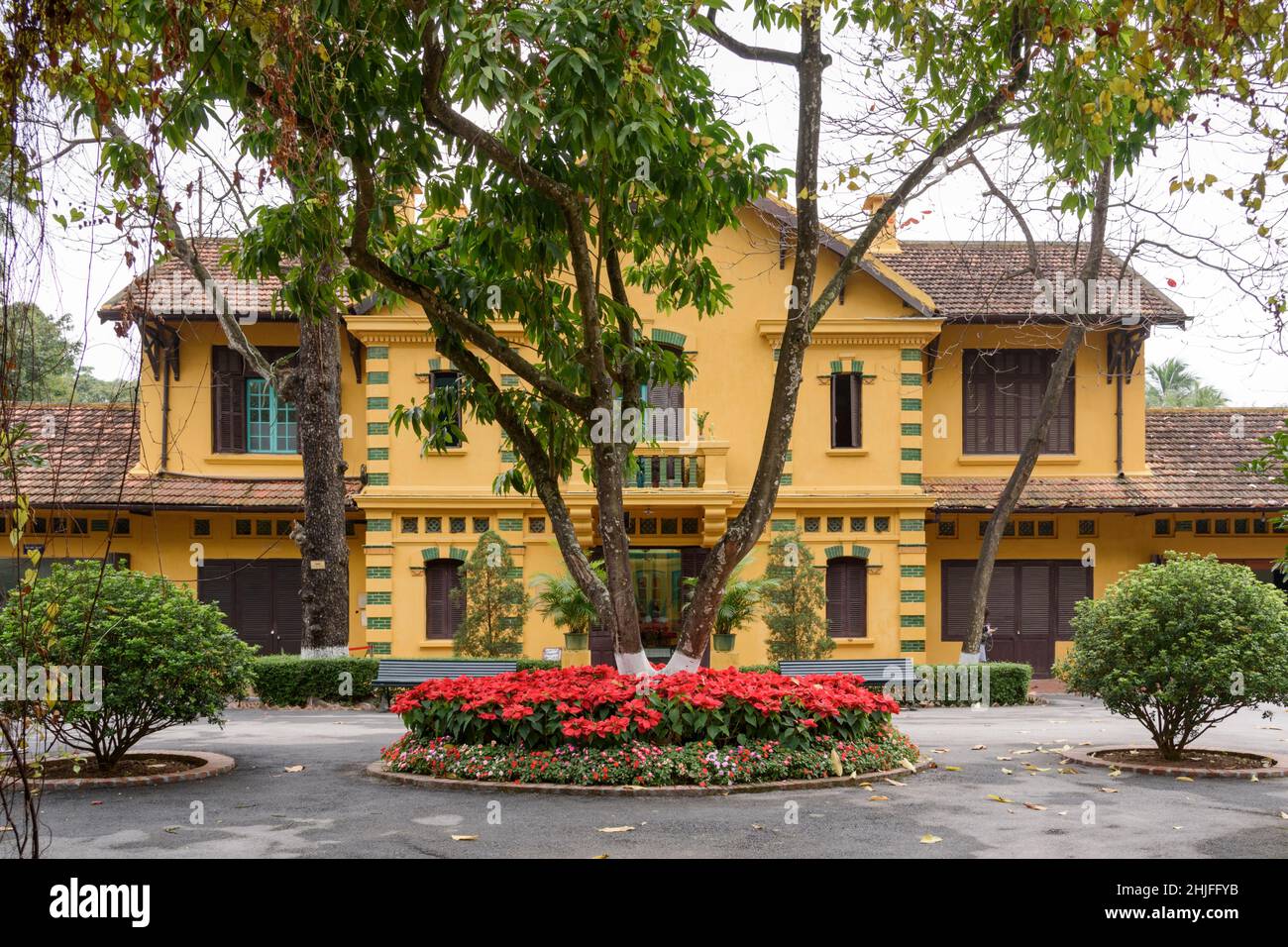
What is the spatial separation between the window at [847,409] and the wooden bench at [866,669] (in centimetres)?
536

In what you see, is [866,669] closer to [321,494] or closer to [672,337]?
[672,337]

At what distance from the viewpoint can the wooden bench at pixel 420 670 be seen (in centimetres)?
2069

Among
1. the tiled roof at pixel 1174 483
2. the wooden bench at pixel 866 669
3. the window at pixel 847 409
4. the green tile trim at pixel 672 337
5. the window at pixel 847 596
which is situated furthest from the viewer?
the tiled roof at pixel 1174 483

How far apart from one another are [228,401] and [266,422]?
34.4 inches

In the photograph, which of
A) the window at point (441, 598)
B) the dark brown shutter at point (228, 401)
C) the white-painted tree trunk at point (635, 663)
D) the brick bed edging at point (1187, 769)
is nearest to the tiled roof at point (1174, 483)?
the window at point (441, 598)

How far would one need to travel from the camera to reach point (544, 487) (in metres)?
13.3

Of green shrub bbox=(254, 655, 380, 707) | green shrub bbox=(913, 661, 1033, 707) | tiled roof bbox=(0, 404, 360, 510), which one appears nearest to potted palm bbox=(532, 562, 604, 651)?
green shrub bbox=(254, 655, 380, 707)

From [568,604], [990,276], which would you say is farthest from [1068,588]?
[568,604]

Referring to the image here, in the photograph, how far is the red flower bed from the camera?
12.4 m

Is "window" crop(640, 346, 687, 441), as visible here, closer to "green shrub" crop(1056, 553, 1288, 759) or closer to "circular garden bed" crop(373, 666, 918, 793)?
"circular garden bed" crop(373, 666, 918, 793)

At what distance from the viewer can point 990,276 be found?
27.4 meters

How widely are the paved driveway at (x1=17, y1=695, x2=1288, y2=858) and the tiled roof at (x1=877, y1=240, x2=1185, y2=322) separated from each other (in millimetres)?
14018

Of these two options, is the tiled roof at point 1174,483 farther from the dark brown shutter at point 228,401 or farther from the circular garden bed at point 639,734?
the dark brown shutter at point 228,401

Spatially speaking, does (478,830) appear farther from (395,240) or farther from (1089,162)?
(1089,162)
